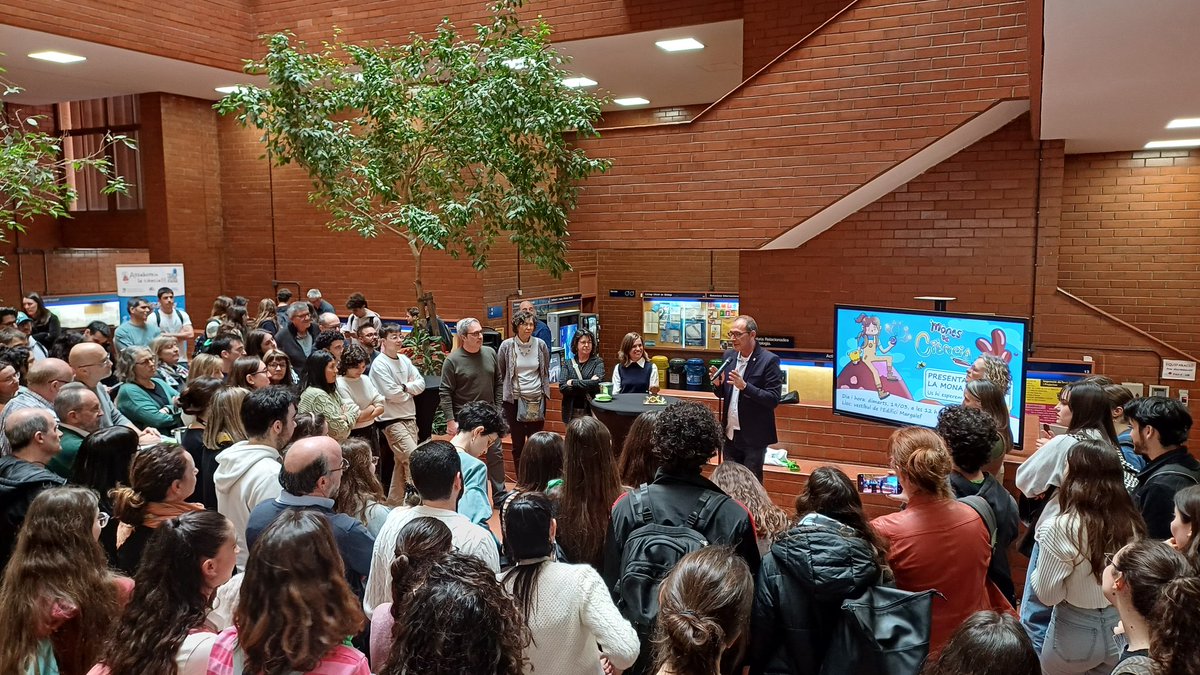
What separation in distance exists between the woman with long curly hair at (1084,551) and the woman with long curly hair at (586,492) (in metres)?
1.71

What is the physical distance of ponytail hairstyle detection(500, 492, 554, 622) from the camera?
2.37 meters

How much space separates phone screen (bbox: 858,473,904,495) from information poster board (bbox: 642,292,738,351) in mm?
7610

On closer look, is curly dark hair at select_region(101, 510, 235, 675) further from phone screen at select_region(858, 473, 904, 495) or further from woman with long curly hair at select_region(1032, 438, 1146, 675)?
phone screen at select_region(858, 473, 904, 495)

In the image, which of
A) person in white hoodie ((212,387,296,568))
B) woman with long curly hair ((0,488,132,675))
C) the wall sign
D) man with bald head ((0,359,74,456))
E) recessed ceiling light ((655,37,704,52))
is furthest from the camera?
recessed ceiling light ((655,37,704,52))

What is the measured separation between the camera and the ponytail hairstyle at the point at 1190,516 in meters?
2.63

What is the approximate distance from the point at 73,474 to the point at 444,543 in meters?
2.30

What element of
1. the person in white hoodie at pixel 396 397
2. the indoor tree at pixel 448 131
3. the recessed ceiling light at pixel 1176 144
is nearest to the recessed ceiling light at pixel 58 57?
the indoor tree at pixel 448 131

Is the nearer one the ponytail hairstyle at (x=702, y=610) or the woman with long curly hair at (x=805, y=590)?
the ponytail hairstyle at (x=702, y=610)

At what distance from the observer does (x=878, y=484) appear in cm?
588

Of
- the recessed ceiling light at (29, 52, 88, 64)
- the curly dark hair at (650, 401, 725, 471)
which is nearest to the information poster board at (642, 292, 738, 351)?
the recessed ceiling light at (29, 52, 88, 64)

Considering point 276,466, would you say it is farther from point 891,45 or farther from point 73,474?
point 891,45

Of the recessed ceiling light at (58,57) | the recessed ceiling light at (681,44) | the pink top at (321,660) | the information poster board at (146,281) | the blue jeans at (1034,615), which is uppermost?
the recessed ceiling light at (681,44)

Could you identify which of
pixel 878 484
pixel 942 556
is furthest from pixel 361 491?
pixel 878 484

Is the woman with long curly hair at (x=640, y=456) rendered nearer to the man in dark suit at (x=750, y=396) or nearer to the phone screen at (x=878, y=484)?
the man in dark suit at (x=750, y=396)
